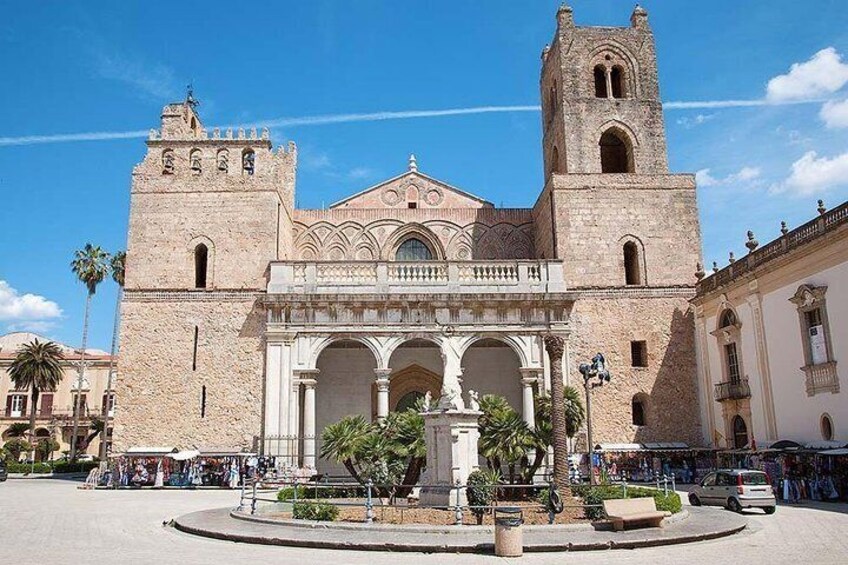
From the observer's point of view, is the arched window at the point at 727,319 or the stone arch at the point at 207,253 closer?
the arched window at the point at 727,319

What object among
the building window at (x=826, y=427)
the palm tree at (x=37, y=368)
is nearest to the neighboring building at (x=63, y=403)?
the palm tree at (x=37, y=368)

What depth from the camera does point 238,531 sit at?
13398mm

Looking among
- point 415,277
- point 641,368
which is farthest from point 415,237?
point 641,368

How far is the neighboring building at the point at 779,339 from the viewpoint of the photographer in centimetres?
2139

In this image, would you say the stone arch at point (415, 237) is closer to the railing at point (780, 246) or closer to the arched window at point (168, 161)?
the arched window at point (168, 161)

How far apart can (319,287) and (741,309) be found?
1478cm

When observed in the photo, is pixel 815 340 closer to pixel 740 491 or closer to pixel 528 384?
pixel 740 491

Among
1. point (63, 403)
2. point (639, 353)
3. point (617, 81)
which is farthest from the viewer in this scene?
point (63, 403)

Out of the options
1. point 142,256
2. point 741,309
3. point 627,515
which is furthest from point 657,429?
point 142,256

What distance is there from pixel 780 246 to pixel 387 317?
13211mm

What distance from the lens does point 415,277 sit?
2802 centimetres

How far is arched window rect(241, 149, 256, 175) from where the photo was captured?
101ft

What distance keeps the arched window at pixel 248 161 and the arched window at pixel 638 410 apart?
17.3 m

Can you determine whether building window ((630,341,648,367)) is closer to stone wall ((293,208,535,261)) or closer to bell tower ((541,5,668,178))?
stone wall ((293,208,535,261))
